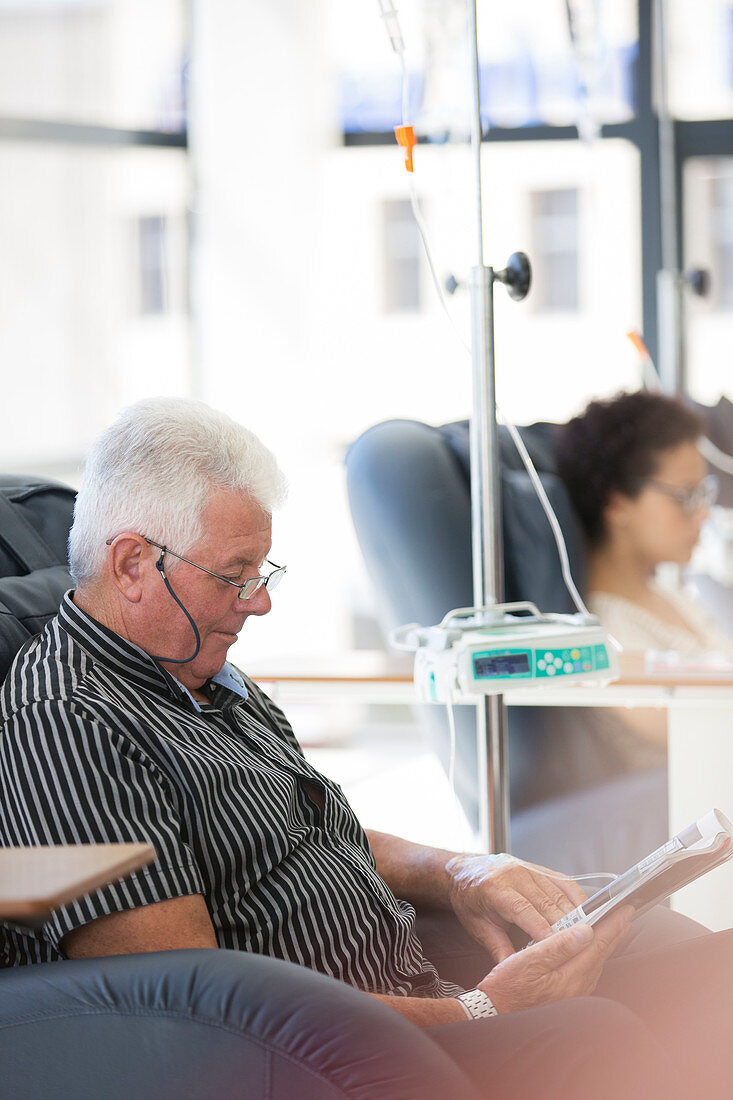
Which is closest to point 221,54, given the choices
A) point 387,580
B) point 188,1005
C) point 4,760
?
point 387,580

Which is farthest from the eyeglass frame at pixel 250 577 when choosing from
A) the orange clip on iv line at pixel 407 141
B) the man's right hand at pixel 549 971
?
the orange clip on iv line at pixel 407 141

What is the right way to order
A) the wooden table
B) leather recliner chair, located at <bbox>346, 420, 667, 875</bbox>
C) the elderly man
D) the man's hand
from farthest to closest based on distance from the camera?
leather recliner chair, located at <bbox>346, 420, 667, 875</bbox> → the man's hand → the elderly man → the wooden table

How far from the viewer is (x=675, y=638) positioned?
7.79 feet

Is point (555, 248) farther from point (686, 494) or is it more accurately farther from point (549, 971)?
point (549, 971)

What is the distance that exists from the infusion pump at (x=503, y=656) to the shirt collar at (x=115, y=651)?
48 cm

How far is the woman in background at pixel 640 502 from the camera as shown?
94.0 inches

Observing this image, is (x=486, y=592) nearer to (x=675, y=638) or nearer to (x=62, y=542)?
(x=62, y=542)

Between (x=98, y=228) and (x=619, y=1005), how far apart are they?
2876mm

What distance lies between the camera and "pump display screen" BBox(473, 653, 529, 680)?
163cm

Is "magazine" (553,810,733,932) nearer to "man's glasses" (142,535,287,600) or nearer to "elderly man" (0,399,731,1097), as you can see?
"elderly man" (0,399,731,1097)

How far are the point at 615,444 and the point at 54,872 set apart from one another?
1.79m

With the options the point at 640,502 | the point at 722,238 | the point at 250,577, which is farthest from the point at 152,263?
the point at 250,577

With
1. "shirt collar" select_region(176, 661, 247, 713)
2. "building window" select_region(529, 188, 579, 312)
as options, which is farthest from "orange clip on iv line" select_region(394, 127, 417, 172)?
"building window" select_region(529, 188, 579, 312)

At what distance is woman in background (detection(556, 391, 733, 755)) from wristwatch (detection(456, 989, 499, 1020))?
1.21m
